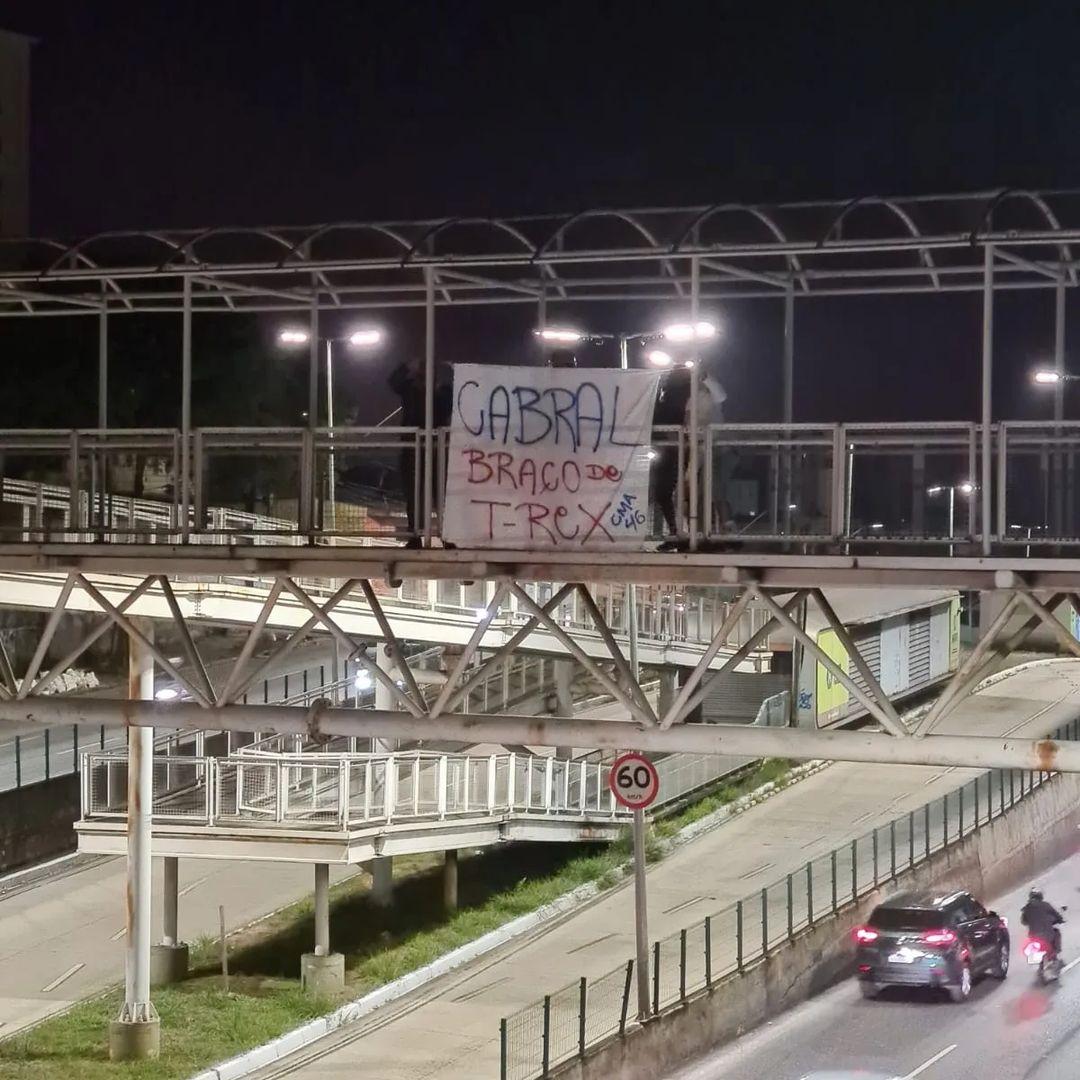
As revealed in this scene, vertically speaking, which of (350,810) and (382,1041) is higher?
(350,810)

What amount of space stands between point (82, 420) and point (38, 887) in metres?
10.2

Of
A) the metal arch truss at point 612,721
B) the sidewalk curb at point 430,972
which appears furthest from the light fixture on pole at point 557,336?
the sidewalk curb at point 430,972

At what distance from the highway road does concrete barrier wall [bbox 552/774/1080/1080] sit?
260 mm

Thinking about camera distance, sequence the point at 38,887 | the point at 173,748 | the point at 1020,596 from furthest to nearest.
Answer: the point at 173,748 < the point at 38,887 < the point at 1020,596

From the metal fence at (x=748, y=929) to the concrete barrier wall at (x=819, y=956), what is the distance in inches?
6.1

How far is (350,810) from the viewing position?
1948cm

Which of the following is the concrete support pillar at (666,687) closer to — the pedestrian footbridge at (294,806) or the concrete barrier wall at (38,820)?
the pedestrian footbridge at (294,806)

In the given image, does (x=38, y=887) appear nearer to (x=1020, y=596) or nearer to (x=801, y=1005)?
(x=801, y=1005)

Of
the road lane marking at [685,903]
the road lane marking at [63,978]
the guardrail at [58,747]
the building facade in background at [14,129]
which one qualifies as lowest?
the road lane marking at [63,978]

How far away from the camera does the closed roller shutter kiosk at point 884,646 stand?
104 ft

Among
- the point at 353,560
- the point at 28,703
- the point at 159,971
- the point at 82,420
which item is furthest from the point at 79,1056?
the point at 82,420

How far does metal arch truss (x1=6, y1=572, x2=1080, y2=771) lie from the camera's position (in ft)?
32.1

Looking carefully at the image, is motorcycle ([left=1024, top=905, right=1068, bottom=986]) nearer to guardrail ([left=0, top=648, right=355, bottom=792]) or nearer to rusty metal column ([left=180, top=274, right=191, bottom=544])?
guardrail ([left=0, top=648, right=355, bottom=792])

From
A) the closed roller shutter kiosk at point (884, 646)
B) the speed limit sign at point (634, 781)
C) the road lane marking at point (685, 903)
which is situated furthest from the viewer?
the closed roller shutter kiosk at point (884, 646)
